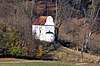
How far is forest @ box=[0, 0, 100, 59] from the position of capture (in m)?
59.1

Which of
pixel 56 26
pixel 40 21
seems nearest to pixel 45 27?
pixel 40 21

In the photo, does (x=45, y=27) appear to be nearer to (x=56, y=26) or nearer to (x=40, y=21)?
(x=40, y=21)

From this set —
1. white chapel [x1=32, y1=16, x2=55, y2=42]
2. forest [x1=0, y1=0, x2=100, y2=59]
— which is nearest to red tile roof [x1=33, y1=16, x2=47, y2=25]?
white chapel [x1=32, y1=16, x2=55, y2=42]

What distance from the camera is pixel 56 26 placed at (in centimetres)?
7650

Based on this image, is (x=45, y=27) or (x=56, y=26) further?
(x=56, y=26)

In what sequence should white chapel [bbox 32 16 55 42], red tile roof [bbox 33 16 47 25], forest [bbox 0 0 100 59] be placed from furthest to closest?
red tile roof [bbox 33 16 47 25], white chapel [bbox 32 16 55 42], forest [bbox 0 0 100 59]

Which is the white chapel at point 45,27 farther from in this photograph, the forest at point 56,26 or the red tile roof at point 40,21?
the forest at point 56,26

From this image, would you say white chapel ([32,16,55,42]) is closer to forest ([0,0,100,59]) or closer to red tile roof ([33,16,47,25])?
red tile roof ([33,16,47,25])

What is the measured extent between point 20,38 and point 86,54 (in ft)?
37.0

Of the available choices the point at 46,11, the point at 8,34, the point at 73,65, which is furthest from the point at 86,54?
the point at 46,11

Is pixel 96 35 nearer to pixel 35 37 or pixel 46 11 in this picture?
pixel 46 11

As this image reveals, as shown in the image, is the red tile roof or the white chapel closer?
the white chapel

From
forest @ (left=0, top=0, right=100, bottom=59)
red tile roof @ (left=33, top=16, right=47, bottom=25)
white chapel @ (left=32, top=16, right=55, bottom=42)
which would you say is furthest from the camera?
red tile roof @ (left=33, top=16, right=47, bottom=25)

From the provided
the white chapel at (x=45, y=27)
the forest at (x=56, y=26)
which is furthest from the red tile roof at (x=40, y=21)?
the forest at (x=56, y=26)
